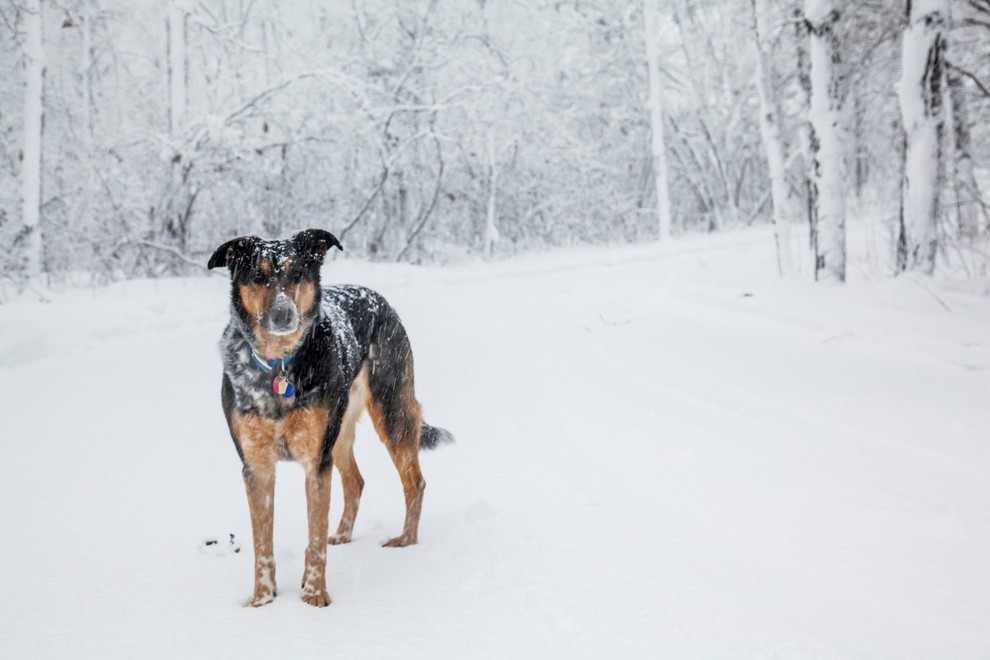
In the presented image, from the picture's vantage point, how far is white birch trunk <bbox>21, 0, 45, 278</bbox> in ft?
41.1

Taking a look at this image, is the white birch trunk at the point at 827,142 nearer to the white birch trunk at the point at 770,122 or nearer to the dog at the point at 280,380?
the white birch trunk at the point at 770,122

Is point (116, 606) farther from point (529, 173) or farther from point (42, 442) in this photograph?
point (529, 173)

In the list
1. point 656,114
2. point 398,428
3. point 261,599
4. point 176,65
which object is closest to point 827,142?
point 398,428

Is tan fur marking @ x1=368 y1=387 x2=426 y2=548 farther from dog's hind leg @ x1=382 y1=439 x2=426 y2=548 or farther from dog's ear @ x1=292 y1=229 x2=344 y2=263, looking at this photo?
dog's ear @ x1=292 y1=229 x2=344 y2=263

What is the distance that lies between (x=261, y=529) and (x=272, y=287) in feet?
3.33

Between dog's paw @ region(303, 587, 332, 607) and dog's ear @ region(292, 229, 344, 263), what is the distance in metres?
1.42

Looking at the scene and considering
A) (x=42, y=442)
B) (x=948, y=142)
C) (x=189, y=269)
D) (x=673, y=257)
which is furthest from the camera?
(x=673, y=257)

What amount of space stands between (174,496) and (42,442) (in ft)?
5.90

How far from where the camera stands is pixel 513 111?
22406 mm

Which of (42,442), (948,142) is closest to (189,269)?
(42,442)

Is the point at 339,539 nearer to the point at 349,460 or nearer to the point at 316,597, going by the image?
the point at 349,460

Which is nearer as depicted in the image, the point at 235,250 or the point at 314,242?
the point at 235,250

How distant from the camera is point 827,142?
9203 millimetres

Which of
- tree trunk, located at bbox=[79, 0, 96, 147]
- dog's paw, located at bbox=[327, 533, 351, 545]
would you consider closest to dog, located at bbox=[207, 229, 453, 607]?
dog's paw, located at bbox=[327, 533, 351, 545]
